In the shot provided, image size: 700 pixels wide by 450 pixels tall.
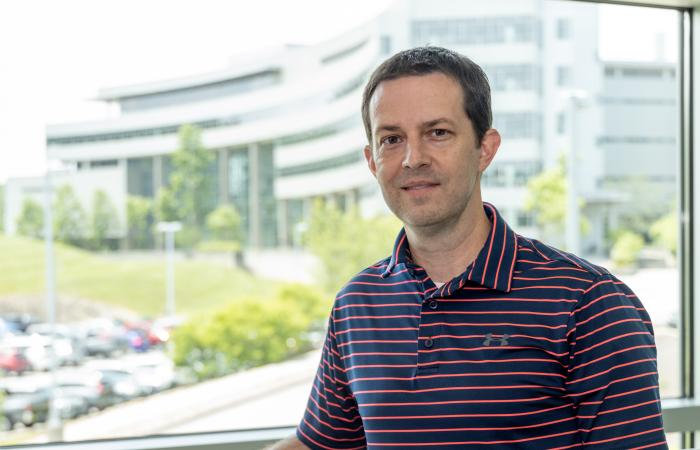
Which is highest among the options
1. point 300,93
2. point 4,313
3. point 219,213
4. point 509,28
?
point 509,28

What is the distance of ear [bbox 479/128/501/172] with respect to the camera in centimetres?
104

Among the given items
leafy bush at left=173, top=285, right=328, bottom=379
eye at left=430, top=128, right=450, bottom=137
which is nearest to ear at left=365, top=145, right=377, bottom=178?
A: eye at left=430, top=128, right=450, bottom=137

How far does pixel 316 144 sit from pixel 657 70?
4498 millimetres

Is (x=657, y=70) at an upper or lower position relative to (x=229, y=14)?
lower

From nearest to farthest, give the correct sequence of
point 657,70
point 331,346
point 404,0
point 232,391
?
point 331,346
point 657,70
point 404,0
point 232,391

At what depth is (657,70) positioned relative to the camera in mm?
9281

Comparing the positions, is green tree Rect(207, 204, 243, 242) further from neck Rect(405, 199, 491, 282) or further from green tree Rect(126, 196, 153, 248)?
neck Rect(405, 199, 491, 282)

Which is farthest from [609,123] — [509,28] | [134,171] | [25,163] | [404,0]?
[25,163]

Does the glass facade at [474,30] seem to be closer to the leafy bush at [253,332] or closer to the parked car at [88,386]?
the leafy bush at [253,332]

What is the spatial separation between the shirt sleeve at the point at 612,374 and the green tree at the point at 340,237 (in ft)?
35.1

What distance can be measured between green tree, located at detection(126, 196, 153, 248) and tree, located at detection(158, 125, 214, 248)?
337 millimetres

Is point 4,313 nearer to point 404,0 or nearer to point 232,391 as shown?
point 232,391

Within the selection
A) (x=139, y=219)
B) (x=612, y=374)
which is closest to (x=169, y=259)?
(x=139, y=219)

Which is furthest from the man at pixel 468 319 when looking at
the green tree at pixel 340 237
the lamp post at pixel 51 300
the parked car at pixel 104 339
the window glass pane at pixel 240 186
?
the green tree at pixel 340 237
